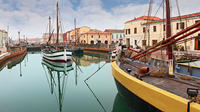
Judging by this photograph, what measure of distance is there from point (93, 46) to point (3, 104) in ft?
143

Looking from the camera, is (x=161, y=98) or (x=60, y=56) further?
(x=60, y=56)

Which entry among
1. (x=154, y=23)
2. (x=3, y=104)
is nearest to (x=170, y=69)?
(x=3, y=104)

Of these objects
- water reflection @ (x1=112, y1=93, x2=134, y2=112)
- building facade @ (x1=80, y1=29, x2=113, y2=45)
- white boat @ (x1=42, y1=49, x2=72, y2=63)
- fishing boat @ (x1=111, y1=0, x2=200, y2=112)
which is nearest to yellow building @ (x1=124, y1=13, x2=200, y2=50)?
white boat @ (x1=42, y1=49, x2=72, y2=63)

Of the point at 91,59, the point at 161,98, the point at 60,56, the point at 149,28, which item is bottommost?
the point at 91,59

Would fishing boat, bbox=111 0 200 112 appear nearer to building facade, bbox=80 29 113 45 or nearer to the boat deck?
the boat deck

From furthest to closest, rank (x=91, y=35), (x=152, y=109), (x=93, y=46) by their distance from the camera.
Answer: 1. (x=91, y=35)
2. (x=93, y=46)
3. (x=152, y=109)

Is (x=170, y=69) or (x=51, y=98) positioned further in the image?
(x=51, y=98)

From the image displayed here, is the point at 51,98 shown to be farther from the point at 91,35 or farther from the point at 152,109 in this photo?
the point at 91,35

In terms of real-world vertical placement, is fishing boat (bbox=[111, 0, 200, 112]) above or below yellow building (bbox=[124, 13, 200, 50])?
below

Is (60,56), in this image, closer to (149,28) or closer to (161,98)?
(161,98)

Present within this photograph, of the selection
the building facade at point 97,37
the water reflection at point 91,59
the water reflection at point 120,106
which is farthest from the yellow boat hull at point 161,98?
the building facade at point 97,37

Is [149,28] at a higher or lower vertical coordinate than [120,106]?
higher

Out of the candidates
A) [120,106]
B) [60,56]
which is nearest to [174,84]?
[120,106]

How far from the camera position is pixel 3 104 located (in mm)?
8188
